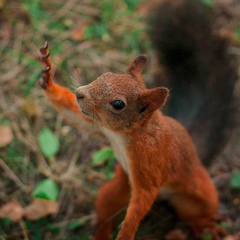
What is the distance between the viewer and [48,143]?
244 centimetres

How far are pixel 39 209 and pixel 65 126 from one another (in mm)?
510

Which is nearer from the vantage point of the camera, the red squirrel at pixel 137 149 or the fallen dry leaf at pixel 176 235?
the red squirrel at pixel 137 149

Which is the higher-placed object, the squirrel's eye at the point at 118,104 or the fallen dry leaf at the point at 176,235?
the squirrel's eye at the point at 118,104

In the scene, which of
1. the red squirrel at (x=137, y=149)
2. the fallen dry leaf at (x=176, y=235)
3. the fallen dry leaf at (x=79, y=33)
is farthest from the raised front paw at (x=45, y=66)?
the fallen dry leaf at (x=79, y=33)

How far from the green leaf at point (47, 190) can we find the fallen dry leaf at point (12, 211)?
0.11m

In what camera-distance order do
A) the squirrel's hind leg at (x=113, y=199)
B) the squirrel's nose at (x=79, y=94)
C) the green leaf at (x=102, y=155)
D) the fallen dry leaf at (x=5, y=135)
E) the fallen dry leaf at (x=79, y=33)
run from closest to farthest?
1. the squirrel's nose at (x=79, y=94)
2. the squirrel's hind leg at (x=113, y=199)
3. the green leaf at (x=102, y=155)
4. the fallen dry leaf at (x=5, y=135)
5. the fallen dry leaf at (x=79, y=33)

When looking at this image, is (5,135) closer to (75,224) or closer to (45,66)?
(75,224)

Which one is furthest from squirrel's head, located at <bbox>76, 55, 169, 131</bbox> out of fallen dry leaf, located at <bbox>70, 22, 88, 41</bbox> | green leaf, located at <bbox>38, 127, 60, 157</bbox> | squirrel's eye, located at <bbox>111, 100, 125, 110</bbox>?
fallen dry leaf, located at <bbox>70, 22, 88, 41</bbox>

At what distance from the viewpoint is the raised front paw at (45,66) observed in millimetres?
1819

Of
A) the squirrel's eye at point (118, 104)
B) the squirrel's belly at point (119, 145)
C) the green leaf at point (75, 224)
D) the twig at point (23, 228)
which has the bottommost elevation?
the twig at point (23, 228)

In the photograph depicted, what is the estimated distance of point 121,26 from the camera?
3029mm

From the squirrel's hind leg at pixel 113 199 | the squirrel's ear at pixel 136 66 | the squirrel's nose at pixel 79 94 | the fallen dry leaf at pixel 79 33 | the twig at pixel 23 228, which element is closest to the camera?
the squirrel's nose at pixel 79 94

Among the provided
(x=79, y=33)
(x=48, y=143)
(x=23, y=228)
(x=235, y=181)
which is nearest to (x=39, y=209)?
(x=23, y=228)

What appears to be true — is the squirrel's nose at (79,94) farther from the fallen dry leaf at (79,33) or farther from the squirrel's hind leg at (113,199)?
the fallen dry leaf at (79,33)
